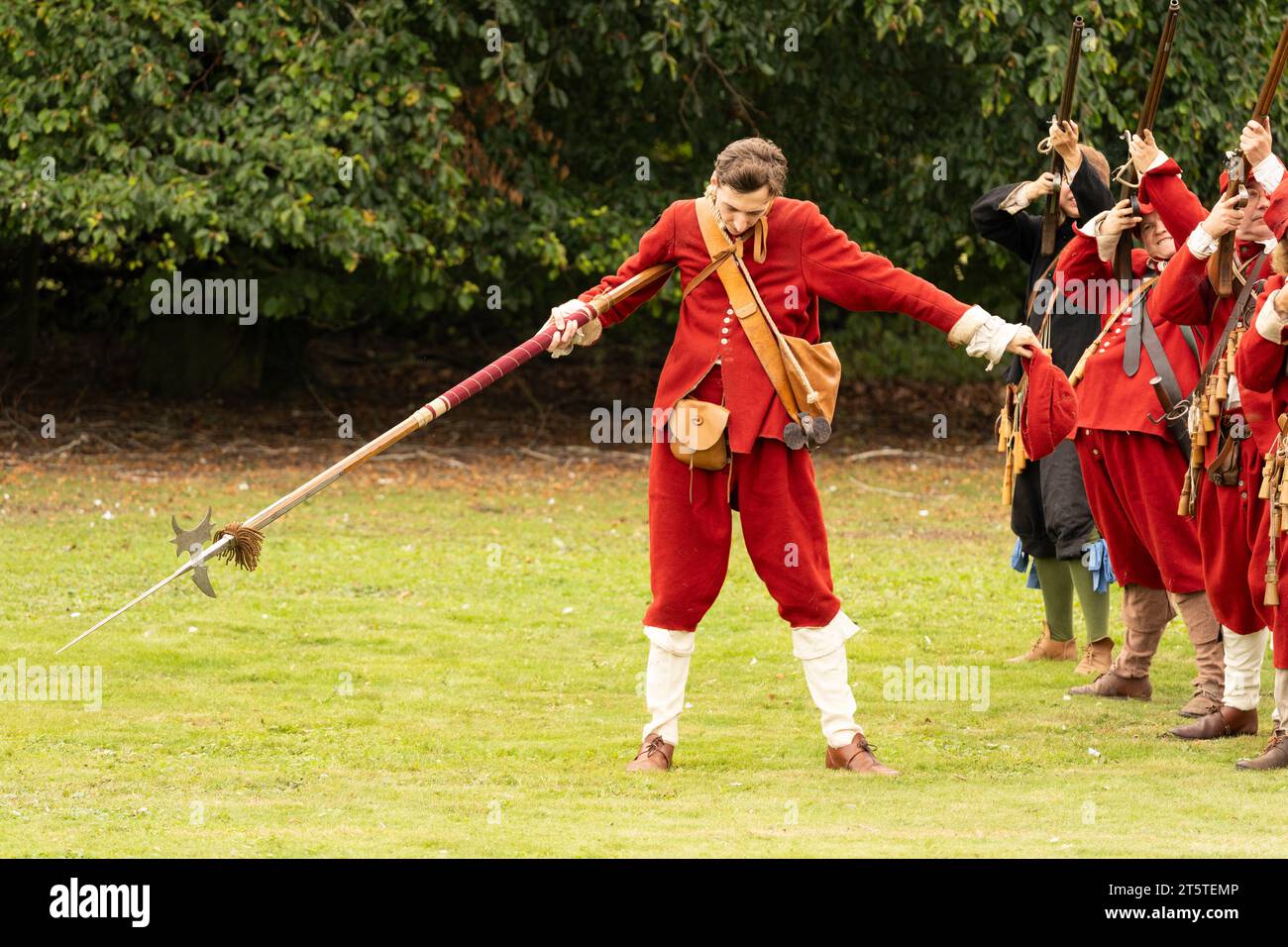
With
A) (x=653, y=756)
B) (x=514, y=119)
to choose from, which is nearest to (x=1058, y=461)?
(x=653, y=756)

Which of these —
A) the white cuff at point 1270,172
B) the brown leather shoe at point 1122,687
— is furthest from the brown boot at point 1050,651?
the white cuff at point 1270,172

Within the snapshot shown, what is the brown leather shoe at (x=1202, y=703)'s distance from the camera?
8102mm

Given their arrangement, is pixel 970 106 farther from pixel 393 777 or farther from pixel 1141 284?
pixel 393 777

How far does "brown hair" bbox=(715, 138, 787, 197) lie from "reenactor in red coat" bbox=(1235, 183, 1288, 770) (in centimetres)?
173

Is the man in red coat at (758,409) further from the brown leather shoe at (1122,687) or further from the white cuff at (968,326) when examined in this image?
the brown leather shoe at (1122,687)

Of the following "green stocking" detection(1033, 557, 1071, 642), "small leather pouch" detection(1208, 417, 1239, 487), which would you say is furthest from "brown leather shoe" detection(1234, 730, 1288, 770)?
"green stocking" detection(1033, 557, 1071, 642)

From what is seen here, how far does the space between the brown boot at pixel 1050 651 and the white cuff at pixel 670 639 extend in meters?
2.94

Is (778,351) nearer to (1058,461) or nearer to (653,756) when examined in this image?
(653,756)

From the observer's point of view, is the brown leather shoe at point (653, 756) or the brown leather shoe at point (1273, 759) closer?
the brown leather shoe at point (1273, 759)

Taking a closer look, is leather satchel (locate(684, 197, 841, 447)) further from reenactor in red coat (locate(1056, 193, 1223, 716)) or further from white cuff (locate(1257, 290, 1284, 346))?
reenactor in red coat (locate(1056, 193, 1223, 716))

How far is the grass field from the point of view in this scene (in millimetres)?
6145

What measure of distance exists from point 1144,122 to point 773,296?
188cm

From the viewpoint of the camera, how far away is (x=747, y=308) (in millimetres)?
6887

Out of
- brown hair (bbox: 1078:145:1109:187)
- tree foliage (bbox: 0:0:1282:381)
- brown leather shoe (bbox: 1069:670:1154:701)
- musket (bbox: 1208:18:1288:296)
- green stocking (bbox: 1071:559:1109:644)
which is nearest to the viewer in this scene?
musket (bbox: 1208:18:1288:296)
